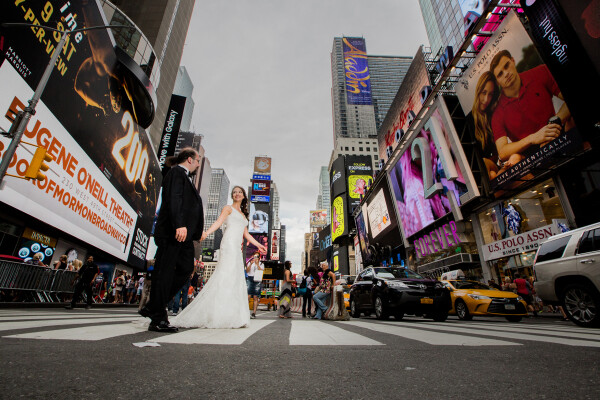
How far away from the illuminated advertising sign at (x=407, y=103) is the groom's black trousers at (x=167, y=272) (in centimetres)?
2200

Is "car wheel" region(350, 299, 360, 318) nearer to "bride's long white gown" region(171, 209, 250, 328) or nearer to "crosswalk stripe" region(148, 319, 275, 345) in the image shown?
"bride's long white gown" region(171, 209, 250, 328)

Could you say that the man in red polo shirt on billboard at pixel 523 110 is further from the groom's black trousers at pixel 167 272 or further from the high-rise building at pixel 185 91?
the high-rise building at pixel 185 91

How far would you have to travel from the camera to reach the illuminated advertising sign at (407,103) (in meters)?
24.6

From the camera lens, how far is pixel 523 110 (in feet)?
40.4

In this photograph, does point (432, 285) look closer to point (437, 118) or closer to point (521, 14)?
point (521, 14)

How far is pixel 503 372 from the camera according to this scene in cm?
145

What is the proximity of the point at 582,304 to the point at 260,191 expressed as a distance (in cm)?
7874

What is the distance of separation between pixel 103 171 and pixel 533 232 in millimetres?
21154

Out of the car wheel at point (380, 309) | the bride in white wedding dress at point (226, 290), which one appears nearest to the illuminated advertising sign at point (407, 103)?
the car wheel at point (380, 309)

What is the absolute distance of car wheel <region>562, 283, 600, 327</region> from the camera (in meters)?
5.07

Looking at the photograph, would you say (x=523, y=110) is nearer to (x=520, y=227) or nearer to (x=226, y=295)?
(x=520, y=227)

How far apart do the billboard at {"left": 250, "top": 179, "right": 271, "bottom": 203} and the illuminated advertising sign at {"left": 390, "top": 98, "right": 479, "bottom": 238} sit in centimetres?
5725

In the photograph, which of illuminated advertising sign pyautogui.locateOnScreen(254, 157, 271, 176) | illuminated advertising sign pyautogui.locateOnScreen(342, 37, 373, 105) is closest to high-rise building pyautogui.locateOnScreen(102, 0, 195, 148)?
illuminated advertising sign pyautogui.locateOnScreen(342, 37, 373, 105)

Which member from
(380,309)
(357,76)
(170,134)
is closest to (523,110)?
(380,309)
